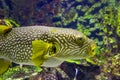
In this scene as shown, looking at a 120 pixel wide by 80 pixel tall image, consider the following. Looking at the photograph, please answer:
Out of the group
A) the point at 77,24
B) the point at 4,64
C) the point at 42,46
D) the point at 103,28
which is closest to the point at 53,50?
the point at 42,46

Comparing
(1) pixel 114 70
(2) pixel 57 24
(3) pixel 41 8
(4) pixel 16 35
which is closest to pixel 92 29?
(2) pixel 57 24

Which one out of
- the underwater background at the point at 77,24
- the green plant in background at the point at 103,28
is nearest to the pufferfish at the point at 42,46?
the underwater background at the point at 77,24

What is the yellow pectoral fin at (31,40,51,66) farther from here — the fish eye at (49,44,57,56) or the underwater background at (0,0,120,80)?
the underwater background at (0,0,120,80)

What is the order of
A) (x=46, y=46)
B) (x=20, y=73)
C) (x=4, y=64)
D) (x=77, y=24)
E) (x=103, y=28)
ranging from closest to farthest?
1. (x=46, y=46)
2. (x=4, y=64)
3. (x=20, y=73)
4. (x=103, y=28)
5. (x=77, y=24)

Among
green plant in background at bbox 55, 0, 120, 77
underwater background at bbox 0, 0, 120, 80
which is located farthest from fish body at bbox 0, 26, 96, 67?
green plant in background at bbox 55, 0, 120, 77

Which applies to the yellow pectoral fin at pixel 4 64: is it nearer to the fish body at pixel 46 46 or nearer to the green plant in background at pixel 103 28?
the fish body at pixel 46 46

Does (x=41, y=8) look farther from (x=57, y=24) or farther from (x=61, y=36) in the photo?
(x=61, y=36)

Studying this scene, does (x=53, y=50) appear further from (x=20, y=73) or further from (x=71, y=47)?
(x=20, y=73)
